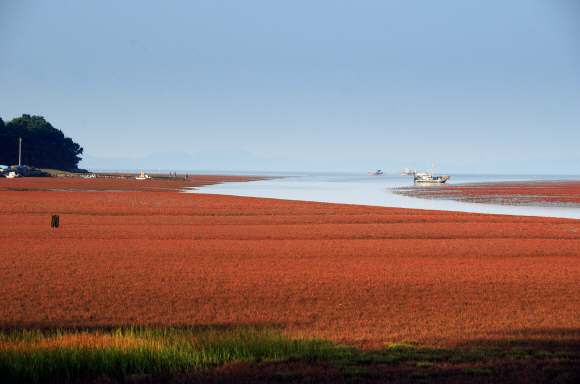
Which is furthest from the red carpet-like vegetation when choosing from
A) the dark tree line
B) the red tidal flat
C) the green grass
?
the dark tree line

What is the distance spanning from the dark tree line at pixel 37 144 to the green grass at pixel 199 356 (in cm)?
13028

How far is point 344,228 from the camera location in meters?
27.8

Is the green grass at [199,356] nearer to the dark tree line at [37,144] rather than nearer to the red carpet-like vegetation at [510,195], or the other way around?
the red carpet-like vegetation at [510,195]

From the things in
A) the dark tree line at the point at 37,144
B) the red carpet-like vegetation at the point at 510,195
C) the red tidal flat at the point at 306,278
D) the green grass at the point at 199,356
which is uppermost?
the dark tree line at the point at 37,144

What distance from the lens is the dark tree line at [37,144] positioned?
12369 cm

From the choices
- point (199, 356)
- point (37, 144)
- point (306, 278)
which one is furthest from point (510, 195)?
point (37, 144)

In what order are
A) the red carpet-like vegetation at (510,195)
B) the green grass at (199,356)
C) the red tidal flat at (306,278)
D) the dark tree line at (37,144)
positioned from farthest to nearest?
the dark tree line at (37,144)
the red carpet-like vegetation at (510,195)
the red tidal flat at (306,278)
the green grass at (199,356)

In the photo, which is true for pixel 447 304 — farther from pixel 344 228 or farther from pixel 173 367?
pixel 344 228

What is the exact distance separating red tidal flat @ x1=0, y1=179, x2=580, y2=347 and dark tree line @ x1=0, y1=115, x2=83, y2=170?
362 ft

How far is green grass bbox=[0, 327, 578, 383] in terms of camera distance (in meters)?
7.01

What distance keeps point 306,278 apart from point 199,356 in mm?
7712

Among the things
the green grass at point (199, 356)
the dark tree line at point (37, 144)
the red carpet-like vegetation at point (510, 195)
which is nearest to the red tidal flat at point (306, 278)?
the green grass at point (199, 356)

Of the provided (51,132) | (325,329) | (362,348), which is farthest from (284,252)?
(51,132)

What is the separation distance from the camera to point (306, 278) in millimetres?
14953
